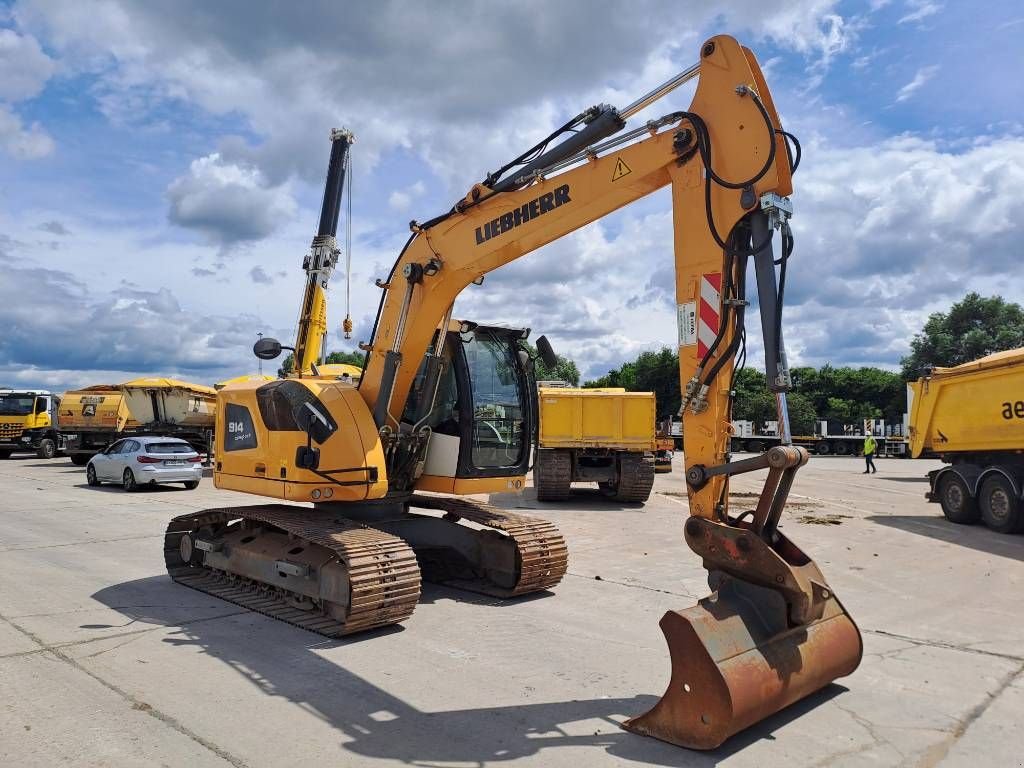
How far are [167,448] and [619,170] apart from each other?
17.0m

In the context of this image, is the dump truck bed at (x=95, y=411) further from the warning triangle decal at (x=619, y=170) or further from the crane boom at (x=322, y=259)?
the warning triangle decal at (x=619, y=170)

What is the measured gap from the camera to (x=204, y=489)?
64.9 ft

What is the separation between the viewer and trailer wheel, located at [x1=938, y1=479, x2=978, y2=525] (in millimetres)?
14188

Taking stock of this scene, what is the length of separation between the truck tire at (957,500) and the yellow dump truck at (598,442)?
5628 millimetres

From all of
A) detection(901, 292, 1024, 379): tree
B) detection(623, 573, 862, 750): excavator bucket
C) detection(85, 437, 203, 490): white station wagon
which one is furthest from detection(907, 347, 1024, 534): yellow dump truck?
detection(901, 292, 1024, 379): tree

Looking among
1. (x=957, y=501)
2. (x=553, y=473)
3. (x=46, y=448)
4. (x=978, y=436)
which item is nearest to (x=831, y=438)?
(x=957, y=501)

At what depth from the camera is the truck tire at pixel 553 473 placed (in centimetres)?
1675

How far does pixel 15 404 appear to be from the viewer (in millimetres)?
30469

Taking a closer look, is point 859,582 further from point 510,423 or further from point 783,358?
point 783,358

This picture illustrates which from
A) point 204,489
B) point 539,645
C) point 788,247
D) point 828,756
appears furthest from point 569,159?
point 204,489

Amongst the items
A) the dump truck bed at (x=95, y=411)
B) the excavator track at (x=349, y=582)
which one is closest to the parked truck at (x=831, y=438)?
the dump truck bed at (x=95, y=411)

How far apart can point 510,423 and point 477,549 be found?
1.38 m

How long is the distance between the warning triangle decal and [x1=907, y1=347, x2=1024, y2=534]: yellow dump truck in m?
10.9

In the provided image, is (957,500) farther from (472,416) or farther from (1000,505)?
(472,416)
